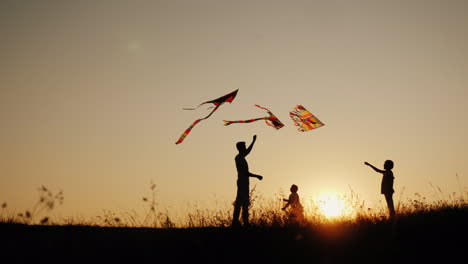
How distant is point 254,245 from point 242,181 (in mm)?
2775

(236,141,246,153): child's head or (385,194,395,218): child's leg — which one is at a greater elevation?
(236,141,246,153): child's head

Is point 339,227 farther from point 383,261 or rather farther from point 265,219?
point 383,261

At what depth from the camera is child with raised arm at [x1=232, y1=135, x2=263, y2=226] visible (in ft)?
26.9

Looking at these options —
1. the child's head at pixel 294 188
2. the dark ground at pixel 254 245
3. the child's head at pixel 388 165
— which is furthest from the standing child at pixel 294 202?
the child's head at pixel 388 165

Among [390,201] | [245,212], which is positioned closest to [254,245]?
[245,212]

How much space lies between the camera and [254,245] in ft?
19.2

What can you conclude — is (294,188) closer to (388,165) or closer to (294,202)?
(294,202)

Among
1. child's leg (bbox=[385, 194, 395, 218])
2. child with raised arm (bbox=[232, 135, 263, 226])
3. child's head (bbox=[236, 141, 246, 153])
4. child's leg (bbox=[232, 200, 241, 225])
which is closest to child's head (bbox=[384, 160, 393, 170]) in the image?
child's leg (bbox=[385, 194, 395, 218])

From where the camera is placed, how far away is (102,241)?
6.27m

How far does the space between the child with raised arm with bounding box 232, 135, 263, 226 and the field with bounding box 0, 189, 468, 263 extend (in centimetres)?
24

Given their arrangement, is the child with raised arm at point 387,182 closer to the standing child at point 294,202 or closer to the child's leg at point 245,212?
the standing child at point 294,202

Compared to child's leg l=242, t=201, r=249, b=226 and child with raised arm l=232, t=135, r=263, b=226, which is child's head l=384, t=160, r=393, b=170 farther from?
child's leg l=242, t=201, r=249, b=226

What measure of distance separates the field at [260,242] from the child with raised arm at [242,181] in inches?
9.5

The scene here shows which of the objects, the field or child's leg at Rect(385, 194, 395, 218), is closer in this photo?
the field
